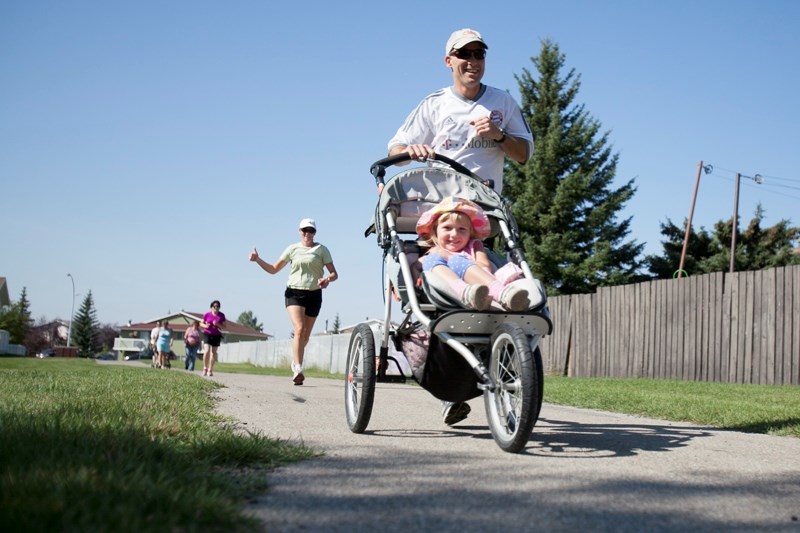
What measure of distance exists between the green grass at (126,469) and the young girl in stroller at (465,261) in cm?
124

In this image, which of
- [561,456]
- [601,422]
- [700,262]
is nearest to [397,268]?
[561,456]

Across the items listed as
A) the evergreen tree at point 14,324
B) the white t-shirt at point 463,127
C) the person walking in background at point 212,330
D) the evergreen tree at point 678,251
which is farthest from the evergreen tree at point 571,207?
the evergreen tree at point 14,324

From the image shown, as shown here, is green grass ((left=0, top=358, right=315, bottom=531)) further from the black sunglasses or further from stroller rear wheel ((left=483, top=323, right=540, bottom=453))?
the black sunglasses

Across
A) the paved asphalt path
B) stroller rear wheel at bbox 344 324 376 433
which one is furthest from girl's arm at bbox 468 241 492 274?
the paved asphalt path

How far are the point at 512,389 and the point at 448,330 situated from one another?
51 cm

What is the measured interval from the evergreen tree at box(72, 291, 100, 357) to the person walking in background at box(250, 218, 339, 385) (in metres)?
110

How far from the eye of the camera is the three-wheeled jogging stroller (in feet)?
13.4

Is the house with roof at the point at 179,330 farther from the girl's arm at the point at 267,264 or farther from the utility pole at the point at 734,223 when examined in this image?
the girl's arm at the point at 267,264

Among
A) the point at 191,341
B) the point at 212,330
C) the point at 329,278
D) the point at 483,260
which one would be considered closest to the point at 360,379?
the point at 483,260

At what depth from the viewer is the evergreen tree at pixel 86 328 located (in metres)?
114

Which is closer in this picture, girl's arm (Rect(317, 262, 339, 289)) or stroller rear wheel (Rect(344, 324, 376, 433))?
stroller rear wheel (Rect(344, 324, 376, 433))

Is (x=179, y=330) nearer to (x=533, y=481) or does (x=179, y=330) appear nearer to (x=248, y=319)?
(x=248, y=319)

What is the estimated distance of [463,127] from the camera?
18.8ft

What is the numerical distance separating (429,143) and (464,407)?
6.29 feet
